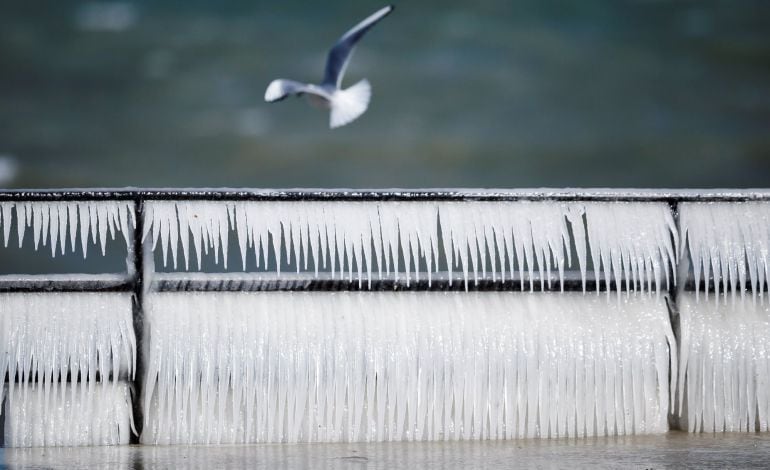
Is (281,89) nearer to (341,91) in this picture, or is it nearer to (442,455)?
(341,91)

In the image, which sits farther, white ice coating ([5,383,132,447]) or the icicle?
the icicle

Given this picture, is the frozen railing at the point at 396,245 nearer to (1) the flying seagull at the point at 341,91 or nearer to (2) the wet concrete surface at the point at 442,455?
(2) the wet concrete surface at the point at 442,455

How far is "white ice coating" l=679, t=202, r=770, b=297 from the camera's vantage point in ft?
12.5

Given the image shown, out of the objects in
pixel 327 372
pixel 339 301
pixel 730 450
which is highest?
pixel 339 301

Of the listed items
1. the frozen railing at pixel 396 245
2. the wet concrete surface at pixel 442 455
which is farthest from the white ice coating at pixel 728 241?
the wet concrete surface at pixel 442 455

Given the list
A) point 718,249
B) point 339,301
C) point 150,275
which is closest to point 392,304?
point 339,301

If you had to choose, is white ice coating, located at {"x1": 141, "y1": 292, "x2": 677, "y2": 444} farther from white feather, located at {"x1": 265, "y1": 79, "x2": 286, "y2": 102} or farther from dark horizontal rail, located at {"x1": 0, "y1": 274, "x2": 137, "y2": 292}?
white feather, located at {"x1": 265, "y1": 79, "x2": 286, "y2": 102}

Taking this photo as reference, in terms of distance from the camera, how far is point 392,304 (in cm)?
370

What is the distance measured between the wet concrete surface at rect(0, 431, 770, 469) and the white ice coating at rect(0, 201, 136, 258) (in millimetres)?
671

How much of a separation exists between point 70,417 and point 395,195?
1.26m

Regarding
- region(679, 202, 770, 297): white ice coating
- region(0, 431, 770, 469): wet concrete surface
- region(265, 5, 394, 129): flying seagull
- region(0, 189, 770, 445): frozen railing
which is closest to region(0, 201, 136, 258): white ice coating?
region(0, 189, 770, 445): frozen railing

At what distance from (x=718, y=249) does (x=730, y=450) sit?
2.42 ft

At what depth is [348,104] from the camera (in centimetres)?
507

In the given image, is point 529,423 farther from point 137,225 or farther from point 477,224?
point 137,225
